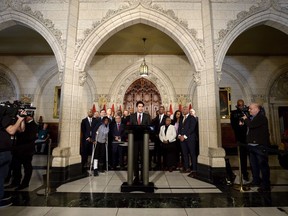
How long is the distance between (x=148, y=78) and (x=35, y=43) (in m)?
4.79

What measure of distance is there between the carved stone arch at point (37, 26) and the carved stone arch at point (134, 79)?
348 cm

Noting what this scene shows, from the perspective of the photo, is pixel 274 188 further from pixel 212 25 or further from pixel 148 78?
pixel 148 78

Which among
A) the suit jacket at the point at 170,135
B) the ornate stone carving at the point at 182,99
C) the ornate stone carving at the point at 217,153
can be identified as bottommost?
the ornate stone carving at the point at 217,153

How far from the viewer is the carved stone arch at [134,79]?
755 centimetres

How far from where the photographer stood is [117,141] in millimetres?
4703

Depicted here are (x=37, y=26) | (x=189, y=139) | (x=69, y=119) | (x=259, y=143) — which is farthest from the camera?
(x=189, y=139)

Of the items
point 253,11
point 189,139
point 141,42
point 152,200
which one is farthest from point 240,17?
point 152,200

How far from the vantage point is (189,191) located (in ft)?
10.1

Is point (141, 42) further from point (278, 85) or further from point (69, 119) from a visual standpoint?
point (278, 85)

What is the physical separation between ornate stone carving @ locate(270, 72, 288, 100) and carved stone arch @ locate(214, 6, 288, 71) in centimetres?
439

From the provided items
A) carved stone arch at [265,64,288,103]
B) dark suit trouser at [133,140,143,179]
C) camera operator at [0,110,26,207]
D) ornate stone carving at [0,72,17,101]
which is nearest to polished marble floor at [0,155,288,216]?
dark suit trouser at [133,140,143,179]

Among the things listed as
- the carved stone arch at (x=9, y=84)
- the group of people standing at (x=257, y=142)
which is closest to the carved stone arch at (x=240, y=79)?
the group of people standing at (x=257, y=142)

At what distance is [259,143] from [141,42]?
5407mm

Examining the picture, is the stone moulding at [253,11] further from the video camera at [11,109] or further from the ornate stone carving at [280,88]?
the ornate stone carving at [280,88]
